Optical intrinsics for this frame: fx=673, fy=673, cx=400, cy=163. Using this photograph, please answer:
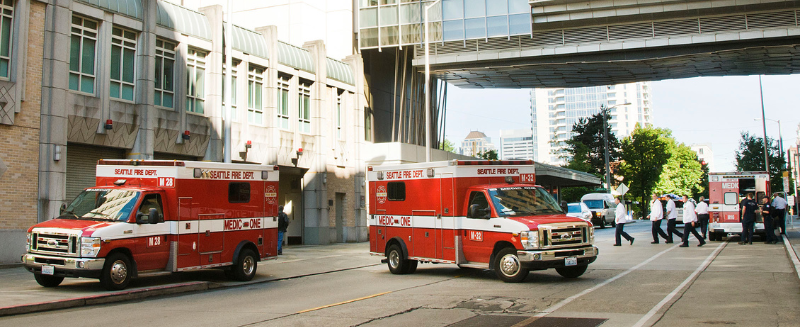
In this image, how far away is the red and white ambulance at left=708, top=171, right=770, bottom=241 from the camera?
25875mm

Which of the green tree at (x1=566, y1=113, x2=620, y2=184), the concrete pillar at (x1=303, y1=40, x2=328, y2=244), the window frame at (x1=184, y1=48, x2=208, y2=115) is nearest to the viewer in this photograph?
the window frame at (x1=184, y1=48, x2=208, y2=115)

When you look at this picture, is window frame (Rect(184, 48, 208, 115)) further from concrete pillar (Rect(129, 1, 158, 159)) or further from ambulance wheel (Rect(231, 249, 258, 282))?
ambulance wheel (Rect(231, 249, 258, 282))

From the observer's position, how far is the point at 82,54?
20.3m

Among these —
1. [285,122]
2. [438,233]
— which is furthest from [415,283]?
[285,122]

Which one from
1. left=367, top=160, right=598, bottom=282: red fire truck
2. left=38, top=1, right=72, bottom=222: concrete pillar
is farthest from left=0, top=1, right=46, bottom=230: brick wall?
left=367, top=160, right=598, bottom=282: red fire truck

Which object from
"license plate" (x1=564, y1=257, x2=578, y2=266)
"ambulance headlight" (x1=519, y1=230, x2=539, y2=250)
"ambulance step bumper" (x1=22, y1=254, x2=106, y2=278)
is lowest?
"license plate" (x1=564, y1=257, x2=578, y2=266)

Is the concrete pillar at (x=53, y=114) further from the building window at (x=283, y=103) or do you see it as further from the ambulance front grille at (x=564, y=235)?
the ambulance front grille at (x=564, y=235)

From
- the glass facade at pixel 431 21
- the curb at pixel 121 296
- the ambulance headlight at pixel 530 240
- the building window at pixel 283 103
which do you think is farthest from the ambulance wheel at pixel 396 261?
the glass facade at pixel 431 21

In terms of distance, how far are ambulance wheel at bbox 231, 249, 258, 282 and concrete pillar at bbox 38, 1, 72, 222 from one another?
23.0 ft

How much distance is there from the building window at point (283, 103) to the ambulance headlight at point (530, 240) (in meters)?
17.8

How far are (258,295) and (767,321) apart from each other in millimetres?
8536

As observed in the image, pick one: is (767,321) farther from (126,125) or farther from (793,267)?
(126,125)

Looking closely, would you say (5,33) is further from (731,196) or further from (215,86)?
(731,196)

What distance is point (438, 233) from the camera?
49.5ft
